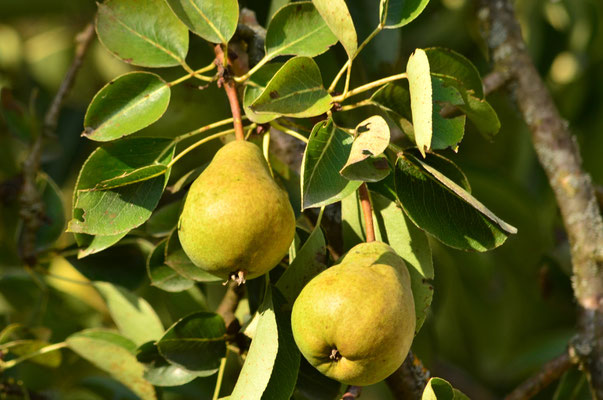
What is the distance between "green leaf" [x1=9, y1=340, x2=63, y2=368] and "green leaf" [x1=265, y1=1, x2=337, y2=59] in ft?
2.49

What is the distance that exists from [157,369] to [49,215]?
0.54m

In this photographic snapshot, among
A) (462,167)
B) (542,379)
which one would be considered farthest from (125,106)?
(462,167)

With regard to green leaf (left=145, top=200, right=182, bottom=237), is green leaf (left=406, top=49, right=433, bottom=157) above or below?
above

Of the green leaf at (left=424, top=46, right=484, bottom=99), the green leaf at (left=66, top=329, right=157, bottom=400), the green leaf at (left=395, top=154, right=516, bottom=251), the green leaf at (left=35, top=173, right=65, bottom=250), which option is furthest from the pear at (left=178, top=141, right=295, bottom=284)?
the green leaf at (left=35, top=173, right=65, bottom=250)

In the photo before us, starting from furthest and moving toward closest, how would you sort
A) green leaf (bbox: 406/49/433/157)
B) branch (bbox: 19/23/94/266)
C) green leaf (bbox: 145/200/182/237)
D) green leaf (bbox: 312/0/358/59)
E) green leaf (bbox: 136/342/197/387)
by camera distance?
branch (bbox: 19/23/94/266)
green leaf (bbox: 145/200/182/237)
green leaf (bbox: 136/342/197/387)
green leaf (bbox: 312/0/358/59)
green leaf (bbox: 406/49/433/157)

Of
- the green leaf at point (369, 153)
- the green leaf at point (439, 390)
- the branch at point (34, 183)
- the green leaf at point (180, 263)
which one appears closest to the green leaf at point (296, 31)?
the green leaf at point (369, 153)

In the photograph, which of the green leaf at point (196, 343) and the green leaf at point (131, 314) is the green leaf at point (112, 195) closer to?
the green leaf at point (196, 343)

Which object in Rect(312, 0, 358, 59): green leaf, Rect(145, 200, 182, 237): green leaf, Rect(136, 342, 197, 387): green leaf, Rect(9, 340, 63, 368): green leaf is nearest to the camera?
Rect(312, 0, 358, 59): green leaf

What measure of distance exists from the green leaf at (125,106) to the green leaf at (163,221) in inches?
9.9

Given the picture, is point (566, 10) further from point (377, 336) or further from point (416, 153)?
point (377, 336)

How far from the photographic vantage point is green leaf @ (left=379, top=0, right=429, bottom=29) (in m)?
1.08

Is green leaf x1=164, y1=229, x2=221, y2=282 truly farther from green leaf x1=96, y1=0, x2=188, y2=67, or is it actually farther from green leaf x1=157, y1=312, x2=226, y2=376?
green leaf x1=96, y1=0, x2=188, y2=67

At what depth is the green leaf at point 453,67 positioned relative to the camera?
1073 mm

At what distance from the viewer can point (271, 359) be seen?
100cm
